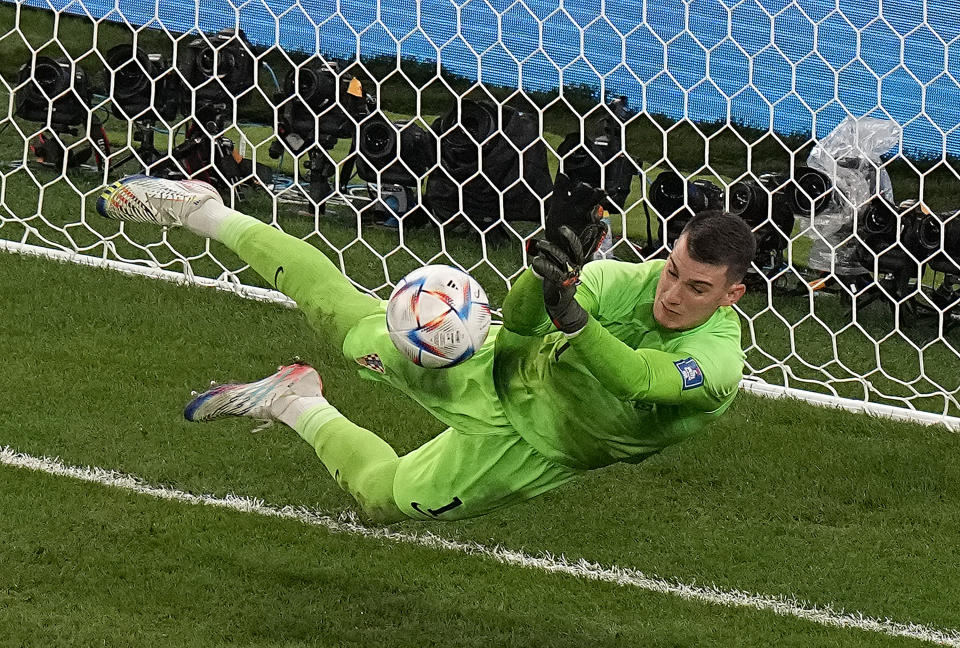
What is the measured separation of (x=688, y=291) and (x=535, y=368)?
56cm

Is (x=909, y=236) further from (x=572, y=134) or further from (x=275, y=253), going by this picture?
(x=275, y=253)

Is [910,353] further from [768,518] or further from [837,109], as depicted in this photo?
[768,518]

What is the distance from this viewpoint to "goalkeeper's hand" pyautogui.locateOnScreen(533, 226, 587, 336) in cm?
321

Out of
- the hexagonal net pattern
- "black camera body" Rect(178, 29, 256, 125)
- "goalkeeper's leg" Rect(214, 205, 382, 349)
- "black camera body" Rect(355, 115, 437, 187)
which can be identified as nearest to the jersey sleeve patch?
"goalkeeper's leg" Rect(214, 205, 382, 349)

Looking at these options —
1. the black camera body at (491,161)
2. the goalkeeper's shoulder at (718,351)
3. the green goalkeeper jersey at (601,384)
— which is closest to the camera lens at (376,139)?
the black camera body at (491,161)

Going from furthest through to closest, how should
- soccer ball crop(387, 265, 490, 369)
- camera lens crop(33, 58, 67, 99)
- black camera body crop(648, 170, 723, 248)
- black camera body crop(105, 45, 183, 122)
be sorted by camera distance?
camera lens crop(33, 58, 67, 99)
black camera body crop(105, 45, 183, 122)
black camera body crop(648, 170, 723, 248)
soccer ball crop(387, 265, 490, 369)

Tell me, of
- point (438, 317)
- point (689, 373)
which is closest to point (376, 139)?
point (438, 317)

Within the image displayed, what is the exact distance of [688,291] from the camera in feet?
12.3

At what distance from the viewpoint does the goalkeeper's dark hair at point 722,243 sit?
3691 millimetres

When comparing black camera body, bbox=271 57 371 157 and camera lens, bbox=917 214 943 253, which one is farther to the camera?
black camera body, bbox=271 57 371 157

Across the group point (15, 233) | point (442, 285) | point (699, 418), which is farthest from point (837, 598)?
point (15, 233)

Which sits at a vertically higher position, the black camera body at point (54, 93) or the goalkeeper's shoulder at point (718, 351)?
the goalkeeper's shoulder at point (718, 351)

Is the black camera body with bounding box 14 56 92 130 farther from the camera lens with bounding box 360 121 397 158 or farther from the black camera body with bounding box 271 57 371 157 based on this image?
the camera lens with bounding box 360 121 397 158

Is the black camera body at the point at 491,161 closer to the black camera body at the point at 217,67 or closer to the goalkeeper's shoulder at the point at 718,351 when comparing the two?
the black camera body at the point at 217,67
